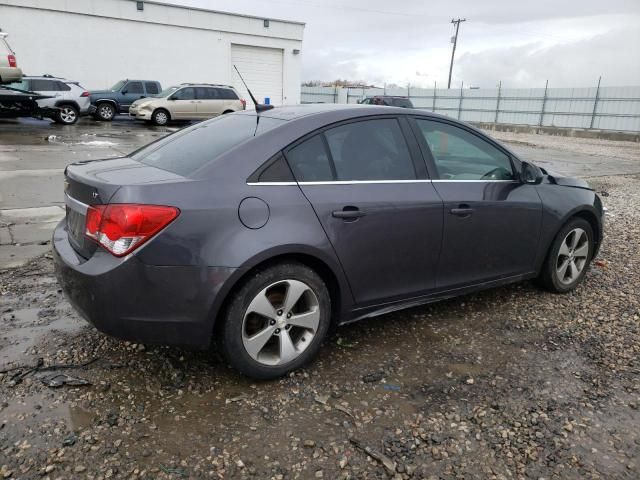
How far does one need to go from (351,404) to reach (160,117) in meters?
18.8

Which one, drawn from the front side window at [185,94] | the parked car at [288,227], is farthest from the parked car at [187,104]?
the parked car at [288,227]

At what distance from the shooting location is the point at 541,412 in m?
2.75

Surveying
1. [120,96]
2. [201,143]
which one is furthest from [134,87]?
[201,143]

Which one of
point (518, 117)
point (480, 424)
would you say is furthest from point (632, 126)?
point (480, 424)

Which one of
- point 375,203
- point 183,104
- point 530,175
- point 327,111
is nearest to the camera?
point 375,203

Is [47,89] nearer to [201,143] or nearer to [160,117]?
[160,117]

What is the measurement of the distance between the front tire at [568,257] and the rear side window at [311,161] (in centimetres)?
227

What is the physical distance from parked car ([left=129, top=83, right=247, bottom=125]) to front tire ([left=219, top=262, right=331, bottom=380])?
58.1 ft

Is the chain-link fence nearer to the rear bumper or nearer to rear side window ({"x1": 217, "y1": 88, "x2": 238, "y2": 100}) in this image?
rear side window ({"x1": 217, "y1": 88, "x2": 238, "y2": 100})

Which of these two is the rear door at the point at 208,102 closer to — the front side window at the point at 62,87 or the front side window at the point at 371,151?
the front side window at the point at 62,87

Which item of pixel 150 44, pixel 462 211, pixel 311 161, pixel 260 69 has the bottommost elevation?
pixel 462 211

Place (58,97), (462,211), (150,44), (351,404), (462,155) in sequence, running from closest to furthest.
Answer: (351,404) → (462,211) → (462,155) → (58,97) → (150,44)

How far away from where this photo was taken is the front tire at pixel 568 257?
4.23 metres

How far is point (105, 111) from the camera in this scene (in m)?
20.6
